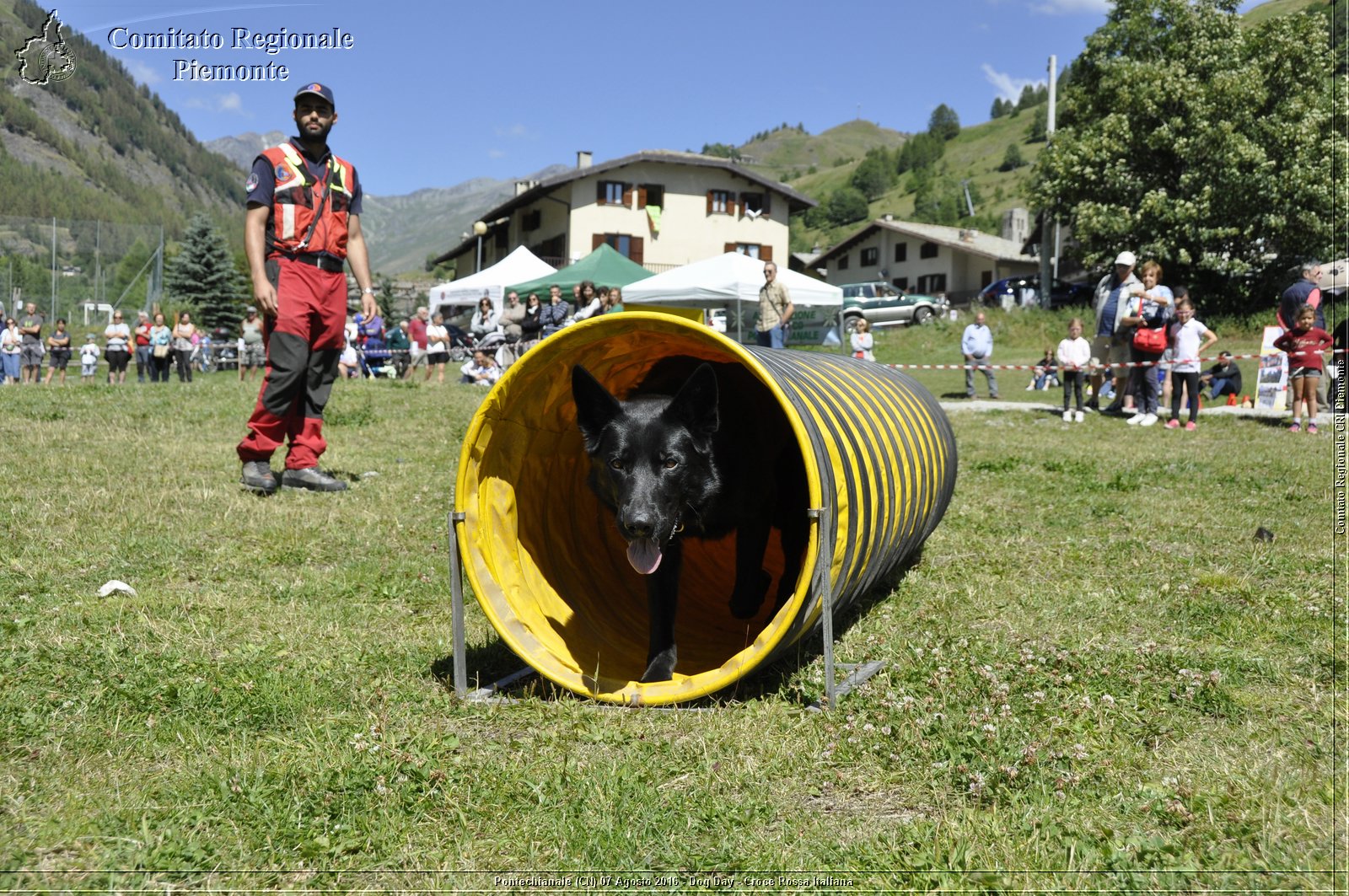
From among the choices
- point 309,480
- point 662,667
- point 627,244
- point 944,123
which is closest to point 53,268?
point 627,244

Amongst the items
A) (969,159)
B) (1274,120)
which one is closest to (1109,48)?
(1274,120)

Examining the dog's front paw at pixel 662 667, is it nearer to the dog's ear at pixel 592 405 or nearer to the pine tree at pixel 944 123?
the dog's ear at pixel 592 405

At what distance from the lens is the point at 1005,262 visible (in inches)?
2333

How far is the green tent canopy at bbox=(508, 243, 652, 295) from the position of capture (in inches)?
1029

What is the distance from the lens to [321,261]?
6.38m

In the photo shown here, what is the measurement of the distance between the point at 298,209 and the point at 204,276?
5163cm

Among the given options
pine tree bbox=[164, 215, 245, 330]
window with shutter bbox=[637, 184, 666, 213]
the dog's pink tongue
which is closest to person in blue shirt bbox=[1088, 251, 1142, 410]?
the dog's pink tongue

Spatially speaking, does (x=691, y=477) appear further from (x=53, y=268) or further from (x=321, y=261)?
(x=53, y=268)

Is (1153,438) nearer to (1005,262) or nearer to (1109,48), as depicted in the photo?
(1109,48)

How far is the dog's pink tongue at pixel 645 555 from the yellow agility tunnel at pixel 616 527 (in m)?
0.43

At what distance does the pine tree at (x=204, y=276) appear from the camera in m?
51.1

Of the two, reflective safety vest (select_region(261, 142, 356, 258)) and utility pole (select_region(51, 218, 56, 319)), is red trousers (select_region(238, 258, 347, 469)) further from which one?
utility pole (select_region(51, 218, 56, 319))

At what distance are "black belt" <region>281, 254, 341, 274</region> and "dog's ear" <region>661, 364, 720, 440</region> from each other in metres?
3.69

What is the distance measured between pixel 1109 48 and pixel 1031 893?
40165 millimetres
